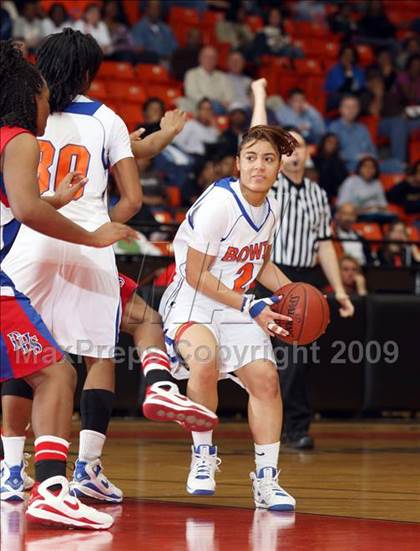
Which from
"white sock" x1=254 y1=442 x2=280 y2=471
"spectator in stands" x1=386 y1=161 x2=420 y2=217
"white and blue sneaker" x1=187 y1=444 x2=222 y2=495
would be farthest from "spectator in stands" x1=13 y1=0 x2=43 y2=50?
"white sock" x1=254 y1=442 x2=280 y2=471

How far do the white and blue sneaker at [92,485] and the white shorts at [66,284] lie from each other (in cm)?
54

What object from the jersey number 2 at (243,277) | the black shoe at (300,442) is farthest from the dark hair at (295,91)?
the jersey number 2 at (243,277)

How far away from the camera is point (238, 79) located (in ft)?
51.7

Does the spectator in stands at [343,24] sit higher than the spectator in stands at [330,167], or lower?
higher

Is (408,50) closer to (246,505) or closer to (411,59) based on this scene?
(411,59)

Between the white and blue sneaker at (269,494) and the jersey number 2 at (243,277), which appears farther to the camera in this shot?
the jersey number 2 at (243,277)

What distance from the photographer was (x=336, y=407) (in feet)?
33.4

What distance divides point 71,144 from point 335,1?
1480cm

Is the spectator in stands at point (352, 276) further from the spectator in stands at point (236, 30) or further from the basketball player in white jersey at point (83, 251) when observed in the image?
the spectator in stands at point (236, 30)

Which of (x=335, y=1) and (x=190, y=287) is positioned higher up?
(x=335, y=1)

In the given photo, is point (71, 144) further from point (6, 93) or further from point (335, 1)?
point (335, 1)

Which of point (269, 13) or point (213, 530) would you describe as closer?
point (213, 530)

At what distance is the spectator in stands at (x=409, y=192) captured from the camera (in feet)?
48.4

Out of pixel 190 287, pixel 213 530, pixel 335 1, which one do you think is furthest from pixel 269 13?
pixel 213 530
